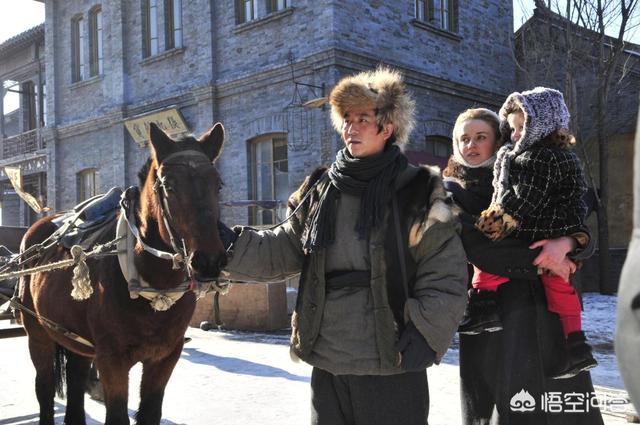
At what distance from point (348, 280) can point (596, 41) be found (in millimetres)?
12460

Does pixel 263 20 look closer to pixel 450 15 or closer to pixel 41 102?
pixel 450 15

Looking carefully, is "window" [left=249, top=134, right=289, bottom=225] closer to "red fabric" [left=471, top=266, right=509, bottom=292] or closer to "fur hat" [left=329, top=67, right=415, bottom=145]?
"red fabric" [left=471, top=266, right=509, bottom=292]

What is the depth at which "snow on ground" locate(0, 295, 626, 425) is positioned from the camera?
5184 mm

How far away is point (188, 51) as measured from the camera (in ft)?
47.4

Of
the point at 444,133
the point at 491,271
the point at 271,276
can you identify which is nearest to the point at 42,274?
the point at 271,276

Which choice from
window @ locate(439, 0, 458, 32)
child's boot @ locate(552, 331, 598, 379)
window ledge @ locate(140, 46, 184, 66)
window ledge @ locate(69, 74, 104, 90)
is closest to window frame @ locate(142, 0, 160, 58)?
window ledge @ locate(140, 46, 184, 66)

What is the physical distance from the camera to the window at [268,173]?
13.0 metres

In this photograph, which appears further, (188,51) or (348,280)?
(188,51)

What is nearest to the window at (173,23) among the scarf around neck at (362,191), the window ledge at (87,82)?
the window ledge at (87,82)

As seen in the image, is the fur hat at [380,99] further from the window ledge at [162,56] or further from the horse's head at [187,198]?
the window ledge at [162,56]

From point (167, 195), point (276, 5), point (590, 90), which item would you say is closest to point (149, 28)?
point (276, 5)

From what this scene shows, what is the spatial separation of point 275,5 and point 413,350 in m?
11.9

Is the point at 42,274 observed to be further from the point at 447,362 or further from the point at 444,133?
the point at 444,133

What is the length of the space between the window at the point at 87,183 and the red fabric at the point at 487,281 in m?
15.9
